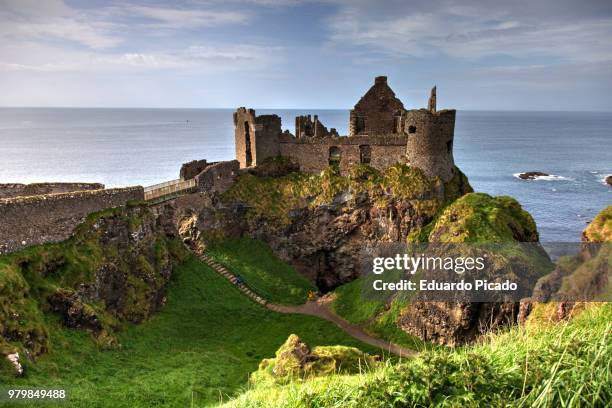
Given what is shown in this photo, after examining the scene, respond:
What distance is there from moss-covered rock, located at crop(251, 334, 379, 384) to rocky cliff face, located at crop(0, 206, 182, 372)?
10.5 m

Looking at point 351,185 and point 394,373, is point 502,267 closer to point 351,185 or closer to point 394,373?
point 351,185

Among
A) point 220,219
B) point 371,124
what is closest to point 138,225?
point 220,219

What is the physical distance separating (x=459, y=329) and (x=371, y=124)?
83.6 ft

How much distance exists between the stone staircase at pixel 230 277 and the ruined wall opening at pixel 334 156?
15.4m

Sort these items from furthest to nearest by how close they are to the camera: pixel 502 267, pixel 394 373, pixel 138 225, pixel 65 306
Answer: pixel 138 225 < pixel 502 267 < pixel 65 306 < pixel 394 373

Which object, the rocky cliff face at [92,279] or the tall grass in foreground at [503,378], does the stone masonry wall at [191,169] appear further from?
the tall grass in foreground at [503,378]

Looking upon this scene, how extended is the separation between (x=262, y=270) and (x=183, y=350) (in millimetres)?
13313

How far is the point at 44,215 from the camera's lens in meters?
27.9

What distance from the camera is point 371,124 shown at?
1996 inches

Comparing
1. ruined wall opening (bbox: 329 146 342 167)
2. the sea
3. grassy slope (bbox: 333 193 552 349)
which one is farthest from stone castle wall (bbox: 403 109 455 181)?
the sea

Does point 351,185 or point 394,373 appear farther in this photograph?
point 351,185

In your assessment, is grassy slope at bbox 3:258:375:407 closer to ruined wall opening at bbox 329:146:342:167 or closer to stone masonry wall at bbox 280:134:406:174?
stone masonry wall at bbox 280:134:406:174

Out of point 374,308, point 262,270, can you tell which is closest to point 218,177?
point 262,270

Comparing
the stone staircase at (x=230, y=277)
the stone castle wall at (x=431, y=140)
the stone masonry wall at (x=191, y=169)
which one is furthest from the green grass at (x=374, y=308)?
the stone masonry wall at (x=191, y=169)
